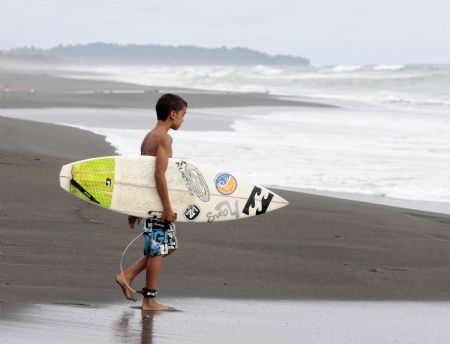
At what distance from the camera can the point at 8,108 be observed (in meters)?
19.8

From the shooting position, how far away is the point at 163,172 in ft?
15.0

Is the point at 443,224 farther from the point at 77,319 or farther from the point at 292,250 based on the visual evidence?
the point at 77,319

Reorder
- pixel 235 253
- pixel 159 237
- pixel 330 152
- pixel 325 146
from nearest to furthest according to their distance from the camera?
1. pixel 159 237
2. pixel 235 253
3. pixel 330 152
4. pixel 325 146

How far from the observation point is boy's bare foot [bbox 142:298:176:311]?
4.52 metres

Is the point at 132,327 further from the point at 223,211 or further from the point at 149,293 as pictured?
the point at 223,211

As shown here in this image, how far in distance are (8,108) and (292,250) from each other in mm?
14827

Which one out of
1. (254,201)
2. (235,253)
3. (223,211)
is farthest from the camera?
(235,253)

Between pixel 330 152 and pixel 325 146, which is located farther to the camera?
pixel 325 146

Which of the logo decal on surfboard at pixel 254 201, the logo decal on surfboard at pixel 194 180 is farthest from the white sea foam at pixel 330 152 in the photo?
the logo decal on surfboard at pixel 194 180

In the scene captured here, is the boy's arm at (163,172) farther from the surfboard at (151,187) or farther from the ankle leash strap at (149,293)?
the ankle leash strap at (149,293)

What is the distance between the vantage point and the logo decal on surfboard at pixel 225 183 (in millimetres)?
5234

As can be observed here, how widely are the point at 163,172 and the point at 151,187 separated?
0.59ft

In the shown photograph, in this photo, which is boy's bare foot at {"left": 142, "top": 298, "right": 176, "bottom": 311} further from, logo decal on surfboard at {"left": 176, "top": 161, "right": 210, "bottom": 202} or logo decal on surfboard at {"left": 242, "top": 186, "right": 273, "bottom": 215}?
logo decal on surfboard at {"left": 242, "top": 186, "right": 273, "bottom": 215}

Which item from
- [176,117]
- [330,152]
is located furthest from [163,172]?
[330,152]
